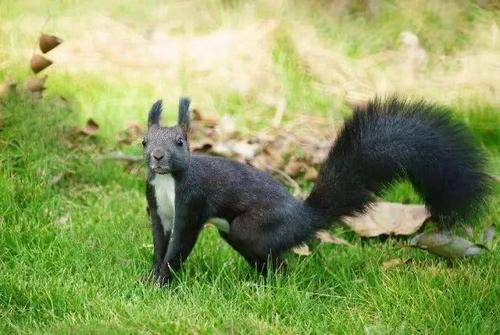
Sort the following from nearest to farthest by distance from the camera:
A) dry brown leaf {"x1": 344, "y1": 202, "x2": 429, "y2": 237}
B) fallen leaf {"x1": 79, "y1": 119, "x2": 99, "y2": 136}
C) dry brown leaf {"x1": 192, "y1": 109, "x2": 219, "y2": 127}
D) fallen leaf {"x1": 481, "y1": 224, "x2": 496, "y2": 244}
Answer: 1. fallen leaf {"x1": 481, "y1": 224, "x2": 496, "y2": 244}
2. dry brown leaf {"x1": 344, "y1": 202, "x2": 429, "y2": 237}
3. fallen leaf {"x1": 79, "y1": 119, "x2": 99, "y2": 136}
4. dry brown leaf {"x1": 192, "y1": 109, "x2": 219, "y2": 127}

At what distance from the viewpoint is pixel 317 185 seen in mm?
3711

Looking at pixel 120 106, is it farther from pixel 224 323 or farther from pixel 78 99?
pixel 224 323

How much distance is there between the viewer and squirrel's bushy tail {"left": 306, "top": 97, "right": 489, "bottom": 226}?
3439 millimetres

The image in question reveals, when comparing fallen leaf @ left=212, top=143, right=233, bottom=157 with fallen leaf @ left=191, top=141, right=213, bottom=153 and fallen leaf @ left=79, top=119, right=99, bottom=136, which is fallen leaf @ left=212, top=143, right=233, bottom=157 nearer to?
fallen leaf @ left=191, top=141, right=213, bottom=153

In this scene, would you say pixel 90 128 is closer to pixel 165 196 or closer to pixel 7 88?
pixel 7 88

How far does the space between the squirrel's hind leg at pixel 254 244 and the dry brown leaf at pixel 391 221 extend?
755 mm

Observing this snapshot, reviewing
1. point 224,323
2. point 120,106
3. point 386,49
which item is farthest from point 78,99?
point 224,323

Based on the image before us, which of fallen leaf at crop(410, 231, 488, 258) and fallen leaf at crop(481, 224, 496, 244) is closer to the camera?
fallen leaf at crop(410, 231, 488, 258)

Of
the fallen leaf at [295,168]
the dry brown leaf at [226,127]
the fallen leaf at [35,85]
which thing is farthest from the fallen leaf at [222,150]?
the fallen leaf at [35,85]

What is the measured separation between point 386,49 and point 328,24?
0.58 metres

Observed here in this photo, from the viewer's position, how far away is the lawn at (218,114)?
3188 millimetres

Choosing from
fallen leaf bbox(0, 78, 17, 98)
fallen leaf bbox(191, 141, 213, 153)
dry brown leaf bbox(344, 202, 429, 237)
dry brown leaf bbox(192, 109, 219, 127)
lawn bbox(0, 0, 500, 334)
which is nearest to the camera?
lawn bbox(0, 0, 500, 334)

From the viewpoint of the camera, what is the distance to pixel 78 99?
20.3 feet

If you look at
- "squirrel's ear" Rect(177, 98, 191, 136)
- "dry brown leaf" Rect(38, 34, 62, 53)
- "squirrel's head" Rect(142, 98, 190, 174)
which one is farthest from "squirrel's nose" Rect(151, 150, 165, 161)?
"dry brown leaf" Rect(38, 34, 62, 53)
